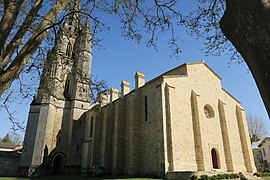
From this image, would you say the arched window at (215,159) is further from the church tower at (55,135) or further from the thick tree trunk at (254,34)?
the thick tree trunk at (254,34)

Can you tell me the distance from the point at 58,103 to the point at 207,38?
90.0 ft

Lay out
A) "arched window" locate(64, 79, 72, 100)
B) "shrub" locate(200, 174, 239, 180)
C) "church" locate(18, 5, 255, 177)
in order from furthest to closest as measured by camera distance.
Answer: "arched window" locate(64, 79, 72, 100) < "church" locate(18, 5, 255, 177) < "shrub" locate(200, 174, 239, 180)

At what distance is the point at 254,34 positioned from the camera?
2.01 m

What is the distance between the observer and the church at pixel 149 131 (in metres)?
17.9

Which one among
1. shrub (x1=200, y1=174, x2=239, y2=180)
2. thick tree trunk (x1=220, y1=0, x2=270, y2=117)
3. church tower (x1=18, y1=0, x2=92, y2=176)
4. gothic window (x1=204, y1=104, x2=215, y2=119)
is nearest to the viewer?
thick tree trunk (x1=220, y1=0, x2=270, y2=117)

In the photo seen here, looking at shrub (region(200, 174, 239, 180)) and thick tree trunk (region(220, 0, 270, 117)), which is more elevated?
thick tree trunk (region(220, 0, 270, 117))

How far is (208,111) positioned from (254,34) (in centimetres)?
2162

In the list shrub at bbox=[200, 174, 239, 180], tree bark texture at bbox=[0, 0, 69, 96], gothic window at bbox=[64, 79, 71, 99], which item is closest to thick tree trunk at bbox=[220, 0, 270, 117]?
tree bark texture at bbox=[0, 0, 69, 96]

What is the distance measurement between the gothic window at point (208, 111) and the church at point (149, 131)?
0.10 m

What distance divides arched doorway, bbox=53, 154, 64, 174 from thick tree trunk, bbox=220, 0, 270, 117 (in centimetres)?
2952

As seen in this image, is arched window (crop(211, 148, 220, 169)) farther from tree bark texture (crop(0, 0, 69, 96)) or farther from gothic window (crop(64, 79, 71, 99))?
gothic window (crop(64, 79, 71, 99))

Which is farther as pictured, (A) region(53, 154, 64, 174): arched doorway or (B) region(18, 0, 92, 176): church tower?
(A) region(53, 154, 64, 174): arched doorway

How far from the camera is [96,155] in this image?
82.4ft

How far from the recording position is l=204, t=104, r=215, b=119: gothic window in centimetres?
2190
